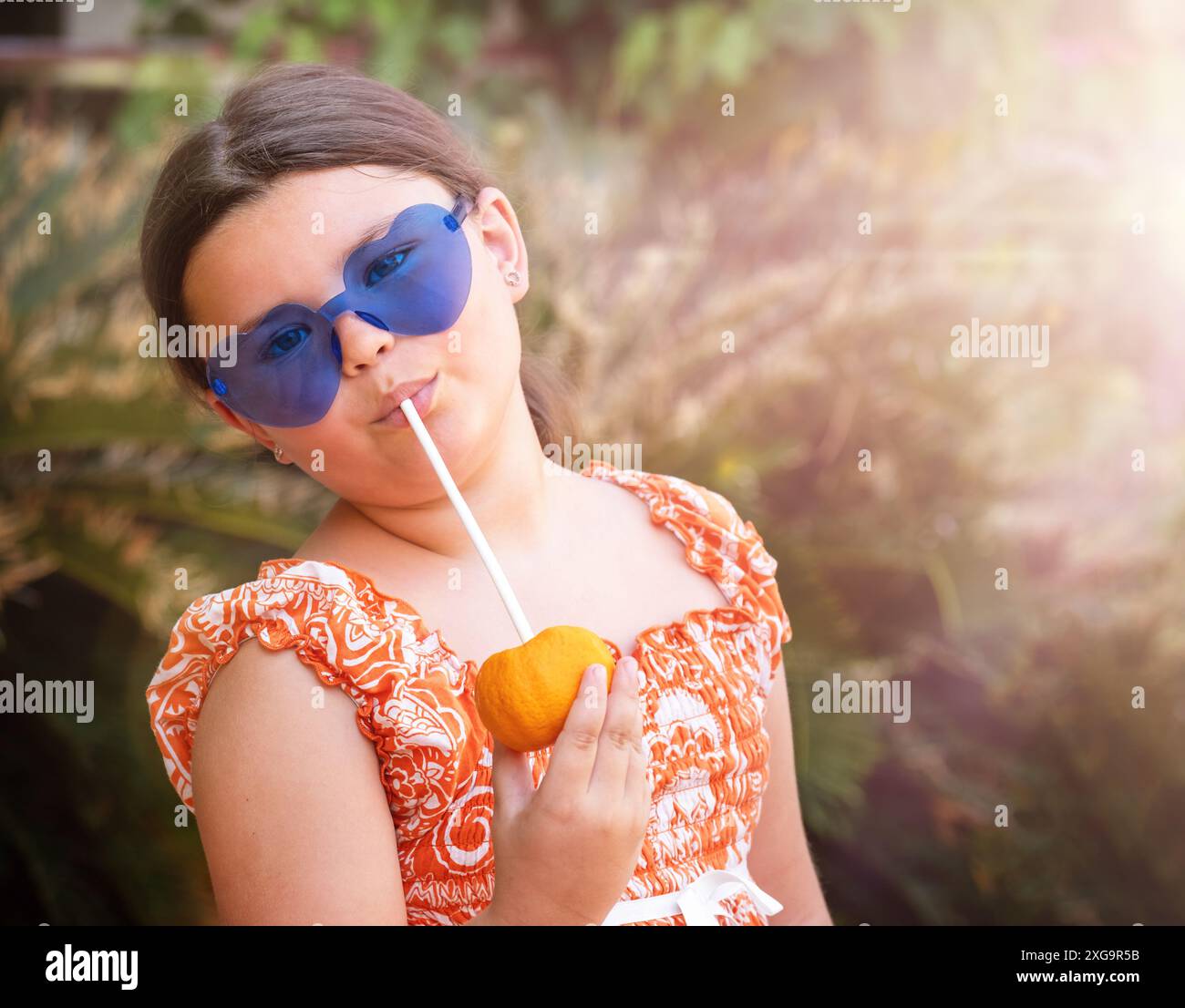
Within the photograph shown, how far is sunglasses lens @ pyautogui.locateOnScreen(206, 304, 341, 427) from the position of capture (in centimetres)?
112

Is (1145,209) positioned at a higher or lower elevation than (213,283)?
higher

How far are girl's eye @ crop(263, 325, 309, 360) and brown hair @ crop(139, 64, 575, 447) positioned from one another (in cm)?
13

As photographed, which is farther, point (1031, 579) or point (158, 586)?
point (1031, 579)

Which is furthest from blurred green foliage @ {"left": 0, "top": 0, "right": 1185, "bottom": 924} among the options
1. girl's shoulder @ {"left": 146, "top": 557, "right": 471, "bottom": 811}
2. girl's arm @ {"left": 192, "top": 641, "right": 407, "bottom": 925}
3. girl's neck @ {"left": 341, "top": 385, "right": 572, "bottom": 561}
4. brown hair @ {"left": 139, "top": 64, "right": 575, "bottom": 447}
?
girl's arm @ {"left": 192, "top": 641, "right": 407, "bottom": 925}

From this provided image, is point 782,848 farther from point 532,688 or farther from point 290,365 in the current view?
point 290,365

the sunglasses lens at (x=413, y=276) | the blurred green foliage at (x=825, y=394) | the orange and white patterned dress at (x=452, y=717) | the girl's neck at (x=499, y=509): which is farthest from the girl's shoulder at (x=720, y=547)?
the blurred green foliage at (x=825, y=394)

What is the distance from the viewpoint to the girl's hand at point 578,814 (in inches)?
39.6

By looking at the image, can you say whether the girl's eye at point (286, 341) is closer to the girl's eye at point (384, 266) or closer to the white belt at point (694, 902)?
the girl's eye at point (384, 266)

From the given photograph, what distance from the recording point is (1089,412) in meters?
3.40

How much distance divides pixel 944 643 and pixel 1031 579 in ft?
1.28

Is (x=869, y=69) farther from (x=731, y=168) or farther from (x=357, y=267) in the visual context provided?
(x=357, y=267)

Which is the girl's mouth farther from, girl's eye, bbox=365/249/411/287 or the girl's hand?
the girl's hand

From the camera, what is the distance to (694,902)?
1192mm
